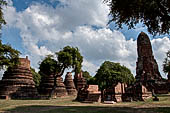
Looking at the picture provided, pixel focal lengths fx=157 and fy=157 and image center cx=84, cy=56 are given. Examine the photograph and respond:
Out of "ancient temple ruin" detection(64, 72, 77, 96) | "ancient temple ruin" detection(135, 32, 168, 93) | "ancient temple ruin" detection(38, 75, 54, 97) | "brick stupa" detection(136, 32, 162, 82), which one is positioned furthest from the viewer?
Answer: "brick stupa" detection(136, 32, 162, 82)

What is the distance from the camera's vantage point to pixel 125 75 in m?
45.9

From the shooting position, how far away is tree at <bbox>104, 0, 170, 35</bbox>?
1106cm

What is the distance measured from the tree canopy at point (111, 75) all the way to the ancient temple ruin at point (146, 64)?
12.3 ft

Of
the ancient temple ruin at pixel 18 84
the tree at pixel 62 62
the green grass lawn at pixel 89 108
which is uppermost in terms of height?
the tree at pixel 62 62

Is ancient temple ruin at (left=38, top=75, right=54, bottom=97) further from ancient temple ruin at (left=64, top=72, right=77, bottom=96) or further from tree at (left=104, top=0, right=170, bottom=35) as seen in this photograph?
tree at (left=104, top=0, right=170, bottom=35)

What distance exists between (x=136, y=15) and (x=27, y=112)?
1100 centimetres

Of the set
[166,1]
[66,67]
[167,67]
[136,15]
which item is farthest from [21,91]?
[167,67]

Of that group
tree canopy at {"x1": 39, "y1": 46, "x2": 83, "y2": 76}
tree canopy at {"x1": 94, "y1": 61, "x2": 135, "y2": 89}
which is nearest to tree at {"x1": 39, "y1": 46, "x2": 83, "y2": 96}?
tree canopy at {"x1": 39, "y1": 46, "x2": 83, "y2": 76}

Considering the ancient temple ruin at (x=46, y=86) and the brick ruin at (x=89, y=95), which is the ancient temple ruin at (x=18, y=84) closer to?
the ancient temple ruin at (x=46, y=86)

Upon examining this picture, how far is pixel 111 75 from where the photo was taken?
1753 inches

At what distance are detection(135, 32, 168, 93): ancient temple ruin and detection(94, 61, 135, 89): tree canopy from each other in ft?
12.3

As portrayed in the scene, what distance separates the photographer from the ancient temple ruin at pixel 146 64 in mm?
40500

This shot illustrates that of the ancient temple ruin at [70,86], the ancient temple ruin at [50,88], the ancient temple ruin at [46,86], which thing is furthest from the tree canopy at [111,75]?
the ancient temple ruin at [46,86]

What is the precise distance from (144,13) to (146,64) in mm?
34939
